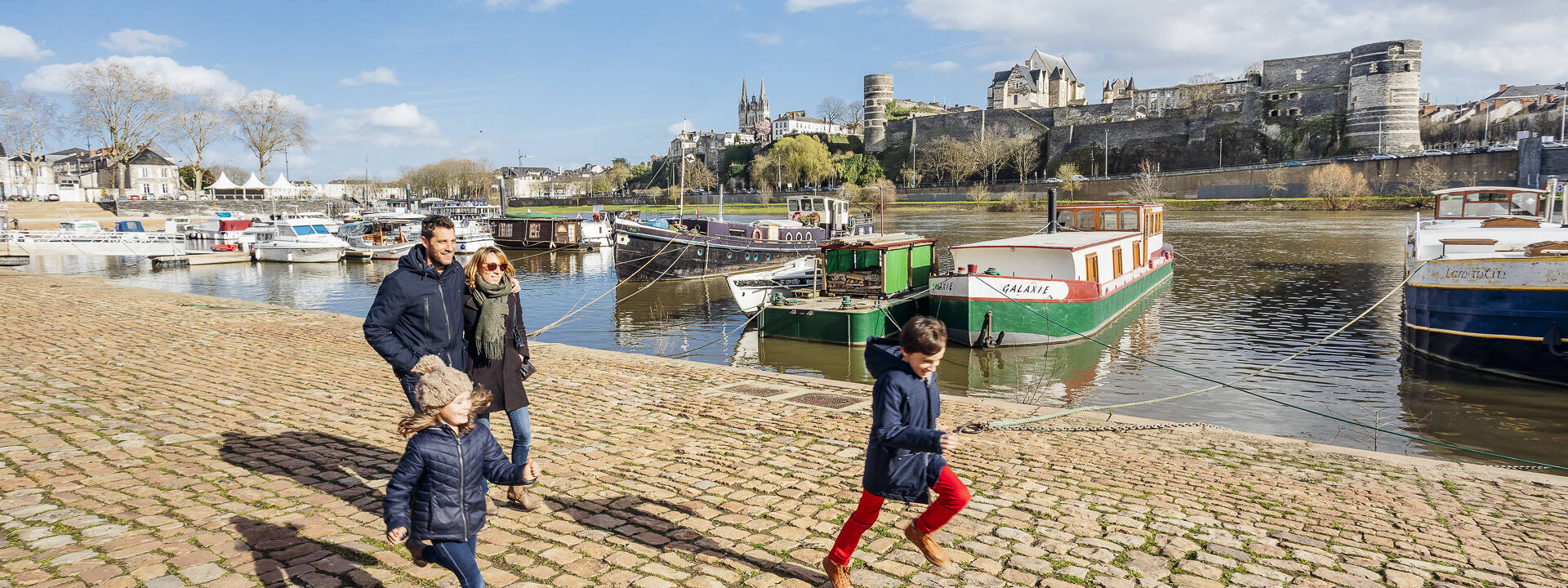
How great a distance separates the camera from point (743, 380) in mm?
9914

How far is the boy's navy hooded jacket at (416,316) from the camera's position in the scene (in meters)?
4.47

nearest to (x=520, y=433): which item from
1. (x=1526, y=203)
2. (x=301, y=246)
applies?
(x=1526, y=203)

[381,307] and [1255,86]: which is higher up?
[1255,86]

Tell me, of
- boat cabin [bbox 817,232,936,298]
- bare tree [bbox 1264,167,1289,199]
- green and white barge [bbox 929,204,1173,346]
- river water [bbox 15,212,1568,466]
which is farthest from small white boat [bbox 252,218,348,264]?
bare tree [bbox 1264,167,1289,199]

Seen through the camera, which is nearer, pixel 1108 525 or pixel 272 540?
pixel 272 540

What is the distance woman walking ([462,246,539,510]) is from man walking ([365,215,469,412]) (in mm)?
102

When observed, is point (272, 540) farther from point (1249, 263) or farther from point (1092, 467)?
point (1249, 263)

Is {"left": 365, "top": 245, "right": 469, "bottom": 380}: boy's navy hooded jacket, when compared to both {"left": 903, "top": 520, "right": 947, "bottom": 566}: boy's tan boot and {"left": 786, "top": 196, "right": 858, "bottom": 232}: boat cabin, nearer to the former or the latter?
{"left": 903, "top": 520, "right": 947, "bottom": 566}: boy's tan boot

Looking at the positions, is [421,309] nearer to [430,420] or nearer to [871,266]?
[430,420]

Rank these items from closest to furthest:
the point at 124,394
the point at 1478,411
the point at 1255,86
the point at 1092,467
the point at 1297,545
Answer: the point at 1297,545
the point at 1092,467
the point at 124,394
the point at 1478,411
the point at 1255,86

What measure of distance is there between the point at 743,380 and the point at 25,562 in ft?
21.9

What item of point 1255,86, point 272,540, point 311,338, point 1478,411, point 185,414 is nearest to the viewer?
point 272,540

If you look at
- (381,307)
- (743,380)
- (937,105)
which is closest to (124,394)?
(381,307)

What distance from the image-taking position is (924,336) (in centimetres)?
358
